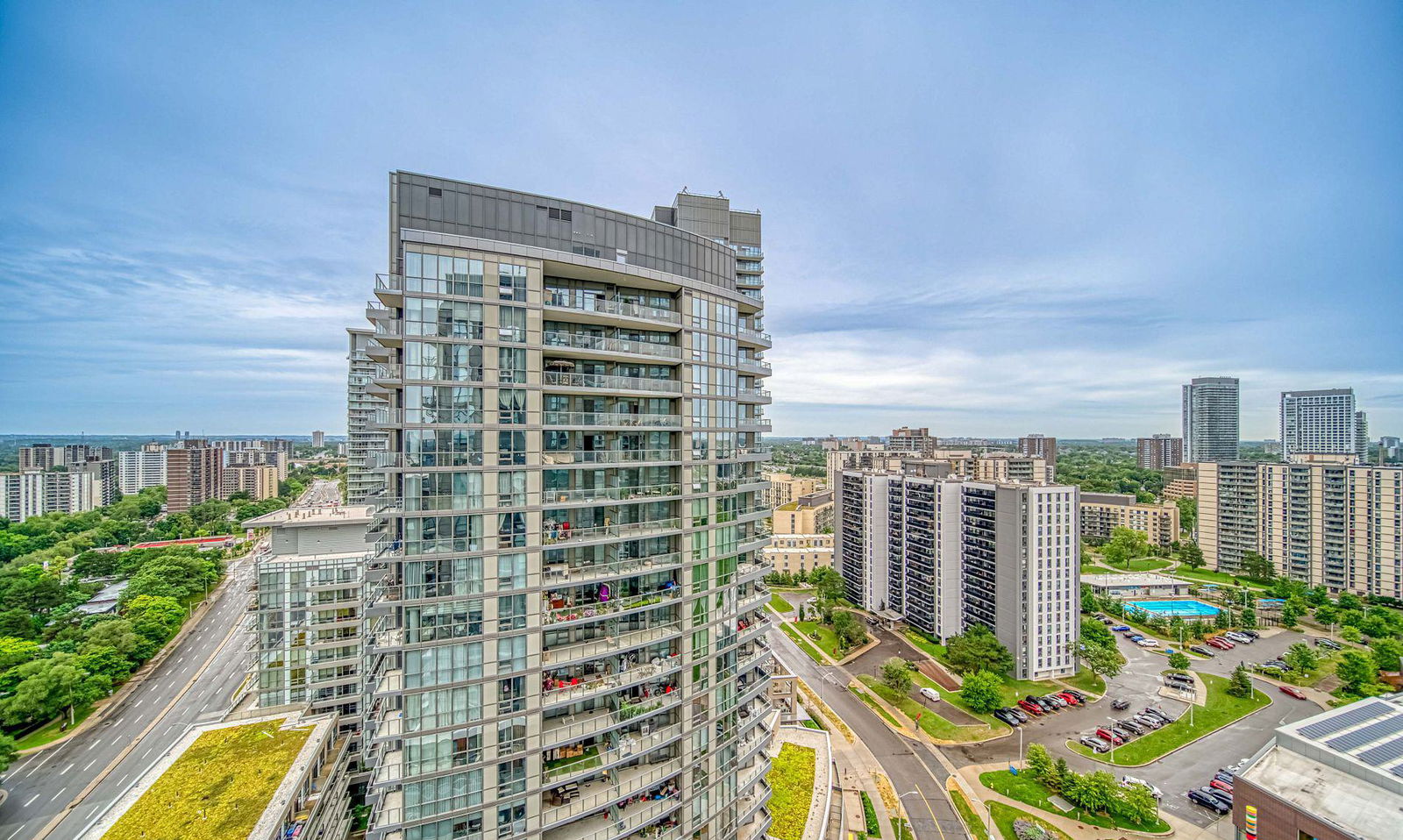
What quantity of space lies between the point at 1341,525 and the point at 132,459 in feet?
1025

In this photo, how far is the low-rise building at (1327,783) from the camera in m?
31.3

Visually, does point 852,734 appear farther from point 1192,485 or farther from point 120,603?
point 1192,485

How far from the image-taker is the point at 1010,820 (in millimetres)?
44562

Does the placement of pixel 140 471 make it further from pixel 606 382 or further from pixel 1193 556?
pixel 1193 556

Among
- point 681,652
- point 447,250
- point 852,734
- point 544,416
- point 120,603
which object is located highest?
point 447,250

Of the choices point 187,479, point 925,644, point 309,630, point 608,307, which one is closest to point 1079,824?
point 925,644

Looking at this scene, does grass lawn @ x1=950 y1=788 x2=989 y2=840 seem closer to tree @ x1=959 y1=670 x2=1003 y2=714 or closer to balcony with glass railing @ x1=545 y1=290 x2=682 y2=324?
tree @ x1=959 y1=670 x2=1003 y2=714

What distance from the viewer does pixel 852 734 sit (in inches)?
2263

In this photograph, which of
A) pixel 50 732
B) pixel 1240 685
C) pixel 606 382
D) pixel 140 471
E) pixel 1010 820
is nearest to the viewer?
pixel 606 382

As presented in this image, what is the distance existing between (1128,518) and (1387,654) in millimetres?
70189

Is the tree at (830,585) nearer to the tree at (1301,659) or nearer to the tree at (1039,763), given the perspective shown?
the tree at (1039,763)

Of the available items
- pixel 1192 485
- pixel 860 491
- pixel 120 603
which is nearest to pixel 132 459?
pixel 120 603

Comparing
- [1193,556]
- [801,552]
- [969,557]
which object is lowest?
[801,552]

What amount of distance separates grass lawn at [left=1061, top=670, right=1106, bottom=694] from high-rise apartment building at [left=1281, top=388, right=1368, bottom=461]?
156421mm
